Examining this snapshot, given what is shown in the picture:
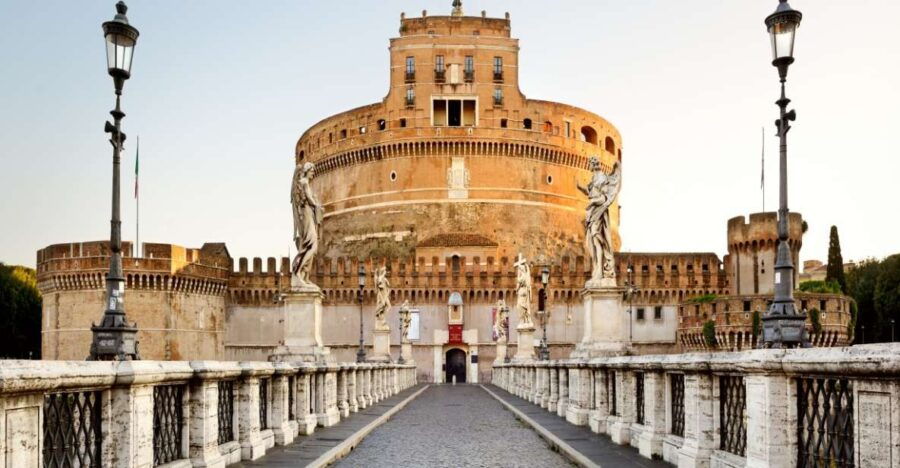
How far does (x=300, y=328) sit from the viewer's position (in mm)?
15328

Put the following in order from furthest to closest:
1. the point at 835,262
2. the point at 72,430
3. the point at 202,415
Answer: the point at 835,262 < the point at 202,415 < the point at 72,430

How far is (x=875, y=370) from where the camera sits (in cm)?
469

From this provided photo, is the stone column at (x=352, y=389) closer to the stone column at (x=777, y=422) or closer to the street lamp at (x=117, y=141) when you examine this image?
the street lamp at (x=117, y=141)

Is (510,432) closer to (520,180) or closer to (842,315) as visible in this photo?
(842,315)

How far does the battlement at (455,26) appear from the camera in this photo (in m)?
75.2

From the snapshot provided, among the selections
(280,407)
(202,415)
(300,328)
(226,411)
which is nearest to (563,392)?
(300,328)

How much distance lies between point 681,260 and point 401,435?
57.9m

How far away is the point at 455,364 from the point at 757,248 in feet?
71.9

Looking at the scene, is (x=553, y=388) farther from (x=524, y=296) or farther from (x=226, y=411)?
(x=524, y=296)

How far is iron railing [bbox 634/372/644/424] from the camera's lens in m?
10.8

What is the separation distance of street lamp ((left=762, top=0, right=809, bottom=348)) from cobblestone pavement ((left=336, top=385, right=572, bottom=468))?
106 inches

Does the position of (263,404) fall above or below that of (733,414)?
below

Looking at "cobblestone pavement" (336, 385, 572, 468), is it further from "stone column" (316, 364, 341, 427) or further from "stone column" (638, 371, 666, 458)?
"stone column" (638, 371, 666, 458)

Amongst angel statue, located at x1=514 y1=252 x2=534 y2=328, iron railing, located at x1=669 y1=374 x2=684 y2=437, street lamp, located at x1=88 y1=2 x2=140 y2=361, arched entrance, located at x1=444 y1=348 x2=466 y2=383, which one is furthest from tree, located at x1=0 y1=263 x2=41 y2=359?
iron railing, located at x1=669 y1=374 x2=684 y2=437
